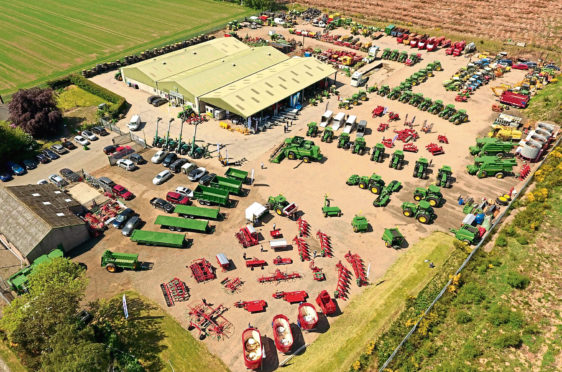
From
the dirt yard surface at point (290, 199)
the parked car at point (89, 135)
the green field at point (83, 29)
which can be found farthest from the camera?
the green field at point (83, 29)

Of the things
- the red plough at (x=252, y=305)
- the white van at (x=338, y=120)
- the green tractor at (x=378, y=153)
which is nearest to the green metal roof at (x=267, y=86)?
the white van at (x=338, y=120)

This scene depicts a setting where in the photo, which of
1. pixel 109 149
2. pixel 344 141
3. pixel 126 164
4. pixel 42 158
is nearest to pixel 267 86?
pixel 344 141

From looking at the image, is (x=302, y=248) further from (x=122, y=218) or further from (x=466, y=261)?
(x=122, y=218)

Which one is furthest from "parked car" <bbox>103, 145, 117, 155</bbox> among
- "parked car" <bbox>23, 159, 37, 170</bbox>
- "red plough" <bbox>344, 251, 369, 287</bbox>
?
"red plough" <bbox>344, 251, 369, 287</bbox>

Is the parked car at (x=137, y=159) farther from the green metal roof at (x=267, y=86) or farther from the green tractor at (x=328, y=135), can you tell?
the green tractor at (x=328, y=135)

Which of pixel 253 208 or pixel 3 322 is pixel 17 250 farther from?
pixel 253 208

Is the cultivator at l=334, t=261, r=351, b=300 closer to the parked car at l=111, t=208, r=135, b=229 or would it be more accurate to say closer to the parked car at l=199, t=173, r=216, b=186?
the parked car at l=199, t=173, r=216, b=186
